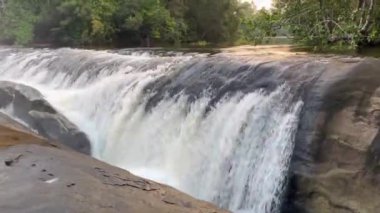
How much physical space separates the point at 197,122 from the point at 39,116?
3.58 m

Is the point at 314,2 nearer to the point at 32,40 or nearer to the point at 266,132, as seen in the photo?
the point at 266,132

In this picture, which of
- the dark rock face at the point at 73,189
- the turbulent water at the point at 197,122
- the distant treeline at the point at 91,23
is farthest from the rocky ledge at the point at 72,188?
the distant treeline at the point at 91,23

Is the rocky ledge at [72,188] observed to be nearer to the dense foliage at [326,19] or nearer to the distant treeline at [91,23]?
the dense foliage at [326,19]

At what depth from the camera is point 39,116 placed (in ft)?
32.8

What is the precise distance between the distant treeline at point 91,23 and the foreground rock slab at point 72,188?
19.5 m

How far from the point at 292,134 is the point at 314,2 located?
4.96 metres

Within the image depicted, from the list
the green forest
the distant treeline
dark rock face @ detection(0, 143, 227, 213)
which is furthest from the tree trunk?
the distant treeline

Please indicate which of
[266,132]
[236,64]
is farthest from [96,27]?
[266,132]

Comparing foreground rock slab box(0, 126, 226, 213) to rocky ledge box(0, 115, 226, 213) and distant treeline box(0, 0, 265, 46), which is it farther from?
distant treeline box(0, 0, 265, 46)

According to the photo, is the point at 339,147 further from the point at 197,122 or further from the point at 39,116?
the point at 39,116

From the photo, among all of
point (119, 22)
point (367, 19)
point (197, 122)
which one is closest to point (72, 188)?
point (197, 122)

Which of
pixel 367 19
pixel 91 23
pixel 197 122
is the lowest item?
pixel 197 122

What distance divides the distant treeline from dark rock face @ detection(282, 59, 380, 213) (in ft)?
58.9

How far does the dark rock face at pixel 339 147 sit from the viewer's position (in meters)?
5.68
